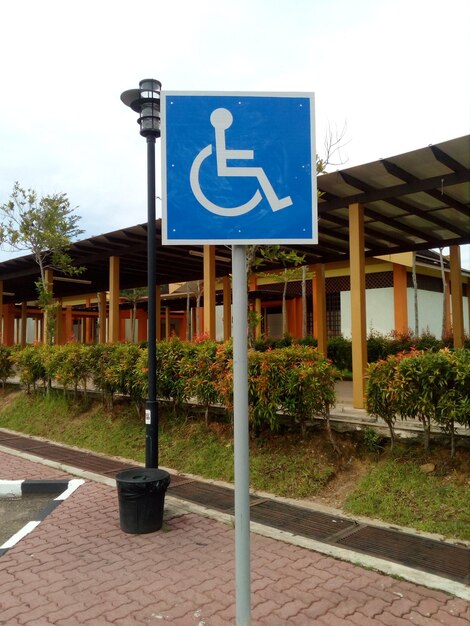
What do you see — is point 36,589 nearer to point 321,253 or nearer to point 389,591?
point 389,591

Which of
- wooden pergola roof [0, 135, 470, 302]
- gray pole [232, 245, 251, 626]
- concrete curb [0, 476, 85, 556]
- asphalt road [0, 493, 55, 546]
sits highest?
wooden pergola roof [0, 135, 470, 302]

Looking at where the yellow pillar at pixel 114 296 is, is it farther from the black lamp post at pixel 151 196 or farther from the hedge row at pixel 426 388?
the hedge row at pixel 426 388

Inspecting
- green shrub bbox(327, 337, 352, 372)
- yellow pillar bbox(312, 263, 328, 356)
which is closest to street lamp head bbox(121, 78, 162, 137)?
yellow pillar bbox(312, 263, 328, 356)

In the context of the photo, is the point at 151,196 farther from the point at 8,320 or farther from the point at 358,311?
the point at 8,320

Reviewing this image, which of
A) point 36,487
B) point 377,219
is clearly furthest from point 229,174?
point 377,219

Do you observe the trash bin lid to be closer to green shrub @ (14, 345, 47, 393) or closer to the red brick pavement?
the red brick pavement

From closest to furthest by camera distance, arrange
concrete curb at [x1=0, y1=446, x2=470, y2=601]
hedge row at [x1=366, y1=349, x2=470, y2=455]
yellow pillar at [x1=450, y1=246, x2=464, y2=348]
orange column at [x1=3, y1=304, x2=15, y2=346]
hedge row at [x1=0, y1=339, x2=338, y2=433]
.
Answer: concrete curb at [x1=0, y1=446, x2=470, y2=601] → hedge row at [x1=366, y1=349, x2=470, y2=455] → hedge row at [x1=0, y1=339, x2=338, y2=433] → yellow pillar at [x1=450, y1=246, x2=464, y2=348] → orange column at [x1=3, y1=304, x2=15, y2=346]

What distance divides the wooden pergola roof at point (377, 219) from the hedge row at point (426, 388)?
2747 mm

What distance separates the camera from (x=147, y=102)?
5.00 metres

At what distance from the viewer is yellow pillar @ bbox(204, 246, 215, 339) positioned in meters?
9.97

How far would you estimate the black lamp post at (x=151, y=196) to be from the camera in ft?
16.4

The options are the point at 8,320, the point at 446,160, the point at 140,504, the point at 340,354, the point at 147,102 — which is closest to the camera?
the point at 140,504

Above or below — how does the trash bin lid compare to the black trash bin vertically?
above

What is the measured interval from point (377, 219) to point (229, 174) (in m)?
6.91
